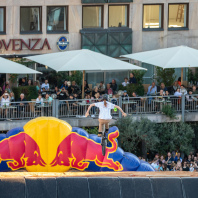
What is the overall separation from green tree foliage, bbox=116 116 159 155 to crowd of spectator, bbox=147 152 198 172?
0.88 m

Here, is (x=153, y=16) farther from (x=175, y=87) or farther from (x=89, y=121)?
(x=89, y=121)

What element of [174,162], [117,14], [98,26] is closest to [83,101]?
[174,162]

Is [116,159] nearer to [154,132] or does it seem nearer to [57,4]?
[154,132]

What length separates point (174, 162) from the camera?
34469mm

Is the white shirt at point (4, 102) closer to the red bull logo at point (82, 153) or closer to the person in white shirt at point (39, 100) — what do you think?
the person in white shirt at point (39, 100)

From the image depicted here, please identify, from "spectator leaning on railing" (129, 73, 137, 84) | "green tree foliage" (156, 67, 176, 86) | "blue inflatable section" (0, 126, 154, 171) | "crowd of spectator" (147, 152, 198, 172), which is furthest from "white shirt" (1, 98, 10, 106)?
"green tree foliage" (156, 67, 176, 86)

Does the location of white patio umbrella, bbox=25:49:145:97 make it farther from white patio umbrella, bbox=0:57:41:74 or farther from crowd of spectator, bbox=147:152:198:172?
crowd of spectator, bbox=147:152:198:172

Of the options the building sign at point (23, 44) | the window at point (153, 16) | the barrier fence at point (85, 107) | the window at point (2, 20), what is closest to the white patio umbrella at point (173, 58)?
the barrier fence at point (85, 107)

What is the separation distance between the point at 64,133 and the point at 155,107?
30.1 feet

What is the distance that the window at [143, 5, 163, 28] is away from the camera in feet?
142

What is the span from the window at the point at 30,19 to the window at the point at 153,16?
593cm

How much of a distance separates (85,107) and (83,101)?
0.29 m

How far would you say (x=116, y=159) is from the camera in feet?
91.4

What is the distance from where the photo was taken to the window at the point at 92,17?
4319 cm
